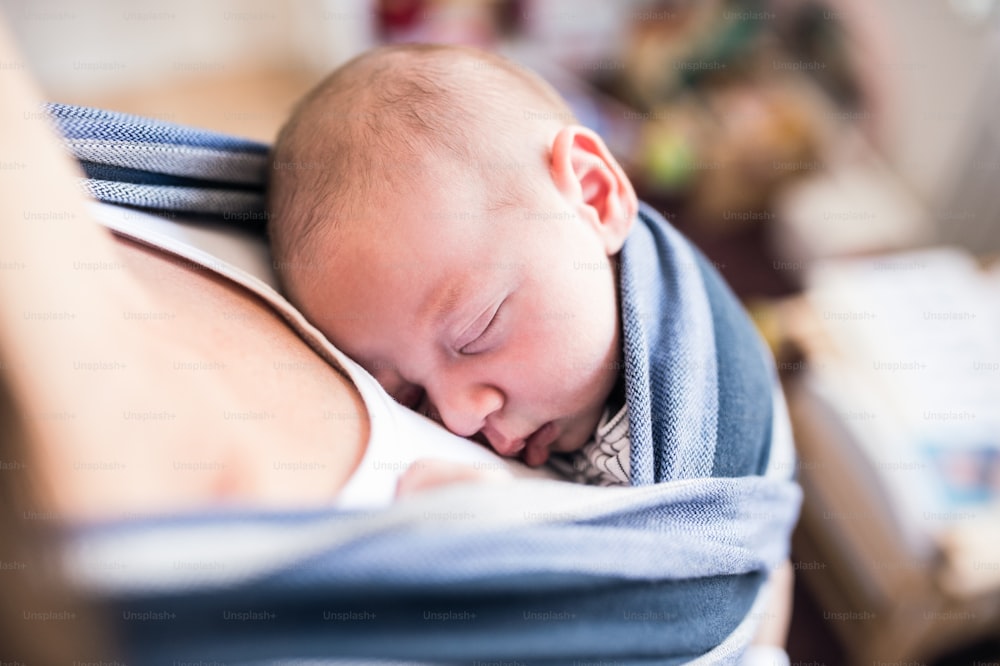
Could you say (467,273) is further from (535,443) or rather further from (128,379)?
(128,379)

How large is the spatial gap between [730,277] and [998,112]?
0.80 metres

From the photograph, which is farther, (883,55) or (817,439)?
(883,55)

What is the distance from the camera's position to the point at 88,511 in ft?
1.10

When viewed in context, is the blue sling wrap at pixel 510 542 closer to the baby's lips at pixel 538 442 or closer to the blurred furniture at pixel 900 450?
the baby's lips at pixel 538 442

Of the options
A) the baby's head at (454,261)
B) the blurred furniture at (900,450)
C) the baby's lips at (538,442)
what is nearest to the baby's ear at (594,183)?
the baby's head at (454,261)

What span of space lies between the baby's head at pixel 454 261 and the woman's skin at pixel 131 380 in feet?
0.45

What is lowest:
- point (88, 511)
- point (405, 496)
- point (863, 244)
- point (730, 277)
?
point (730, 277)

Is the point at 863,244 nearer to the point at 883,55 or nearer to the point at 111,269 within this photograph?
the point at 883,55

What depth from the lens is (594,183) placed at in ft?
2.69

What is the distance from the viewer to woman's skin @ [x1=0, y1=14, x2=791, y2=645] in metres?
0.33

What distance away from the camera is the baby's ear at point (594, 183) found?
0.78 m

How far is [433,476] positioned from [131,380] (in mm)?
221

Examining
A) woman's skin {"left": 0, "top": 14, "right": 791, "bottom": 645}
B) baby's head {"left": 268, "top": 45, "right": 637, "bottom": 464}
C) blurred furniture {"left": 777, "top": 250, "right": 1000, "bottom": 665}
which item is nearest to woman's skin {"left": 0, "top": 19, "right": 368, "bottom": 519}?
woman's skin {"left": 0, "top": 14, "right": 791, "bottom": 645}

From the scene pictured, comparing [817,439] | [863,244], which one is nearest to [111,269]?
[817,439]
